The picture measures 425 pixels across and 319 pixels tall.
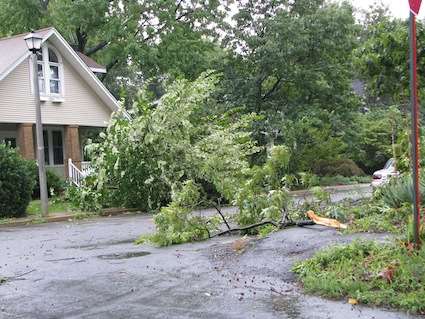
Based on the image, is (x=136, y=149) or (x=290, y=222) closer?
(x=290, y=222)

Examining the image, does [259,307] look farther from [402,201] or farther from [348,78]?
[348,78]

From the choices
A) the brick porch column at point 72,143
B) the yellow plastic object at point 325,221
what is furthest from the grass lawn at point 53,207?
the yellow plastic object at point 325,221

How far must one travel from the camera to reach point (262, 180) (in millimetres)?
10617

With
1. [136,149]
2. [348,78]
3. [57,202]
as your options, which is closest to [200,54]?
[348,78]

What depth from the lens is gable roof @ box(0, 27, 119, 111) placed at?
923 inches

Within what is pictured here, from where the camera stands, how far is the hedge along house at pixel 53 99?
23891mm

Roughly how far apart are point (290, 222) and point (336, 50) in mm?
20887

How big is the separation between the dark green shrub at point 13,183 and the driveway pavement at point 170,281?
6400 mm

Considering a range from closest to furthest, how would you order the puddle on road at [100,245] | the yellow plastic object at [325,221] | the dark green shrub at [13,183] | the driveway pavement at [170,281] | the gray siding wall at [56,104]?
the driveway pavement at [170,281]
the yellow plastic object at [325,221]
the puddle on road at [100,245]
the dark green shrub at [13,183]
the gray siding wall at [56,104]

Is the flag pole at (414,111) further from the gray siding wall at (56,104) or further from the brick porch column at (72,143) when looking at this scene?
the brick porch column at (72,143)

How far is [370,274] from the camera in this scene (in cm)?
569

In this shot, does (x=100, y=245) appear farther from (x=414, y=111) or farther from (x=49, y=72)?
(x=49, y=72)

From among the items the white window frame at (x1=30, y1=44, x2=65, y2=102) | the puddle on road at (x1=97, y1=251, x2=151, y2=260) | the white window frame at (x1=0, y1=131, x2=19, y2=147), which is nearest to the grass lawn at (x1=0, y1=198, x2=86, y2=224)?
the white window frame at (x1=30, y1=44, x2=65, y2=102)

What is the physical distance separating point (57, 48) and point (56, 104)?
2.40 m
